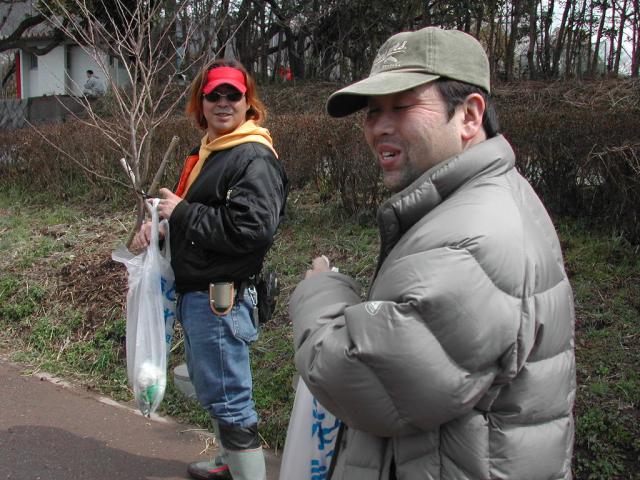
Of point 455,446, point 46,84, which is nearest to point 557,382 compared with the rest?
point 455,446

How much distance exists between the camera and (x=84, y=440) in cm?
412

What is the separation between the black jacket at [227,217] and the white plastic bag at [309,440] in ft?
3.45

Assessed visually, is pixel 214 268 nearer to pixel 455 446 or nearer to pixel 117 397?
pixel 455 446

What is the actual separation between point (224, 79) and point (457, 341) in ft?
6.84

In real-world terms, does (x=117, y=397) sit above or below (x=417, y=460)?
below

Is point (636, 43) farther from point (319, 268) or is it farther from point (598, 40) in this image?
point (319, 268)

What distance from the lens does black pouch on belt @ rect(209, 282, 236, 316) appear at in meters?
3.01

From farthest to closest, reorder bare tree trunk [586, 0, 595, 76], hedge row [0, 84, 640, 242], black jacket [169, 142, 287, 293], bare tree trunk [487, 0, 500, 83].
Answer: bare tree trunk [487, 0, 500, 83]
bare tree trunk [586, 0, 595, 76]
hedge row [0, 84, 640, 242]
black jacket [169, 142, 287, 293]

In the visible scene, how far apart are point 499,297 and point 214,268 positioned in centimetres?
183

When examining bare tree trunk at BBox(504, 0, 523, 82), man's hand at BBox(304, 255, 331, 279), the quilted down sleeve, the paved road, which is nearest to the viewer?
the quilted down sleeve

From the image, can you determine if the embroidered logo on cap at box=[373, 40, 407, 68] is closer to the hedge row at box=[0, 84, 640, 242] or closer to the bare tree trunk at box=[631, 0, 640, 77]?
the hedge row at box=[0, 84, 640, 242]

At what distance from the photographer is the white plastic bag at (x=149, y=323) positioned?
10.2ft

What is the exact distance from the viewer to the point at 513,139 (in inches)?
229

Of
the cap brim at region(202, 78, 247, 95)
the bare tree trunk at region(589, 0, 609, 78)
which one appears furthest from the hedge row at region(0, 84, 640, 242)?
the cap brim at region(202, 78, 247, 95)
